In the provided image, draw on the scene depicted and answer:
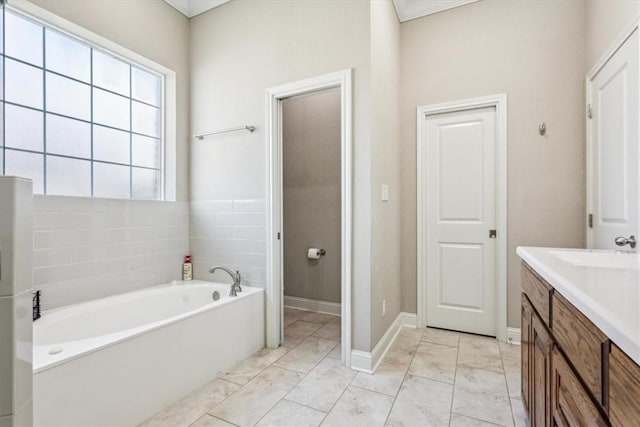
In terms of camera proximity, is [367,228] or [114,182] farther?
[114,182]

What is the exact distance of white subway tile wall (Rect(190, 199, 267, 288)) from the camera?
98.9 inches

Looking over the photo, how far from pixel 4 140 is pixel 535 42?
3.72m

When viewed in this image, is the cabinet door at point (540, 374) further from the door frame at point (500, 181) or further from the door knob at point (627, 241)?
the door frame at point (500, 181)

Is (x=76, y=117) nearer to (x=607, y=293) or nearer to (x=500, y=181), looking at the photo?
(x=607, y=293)

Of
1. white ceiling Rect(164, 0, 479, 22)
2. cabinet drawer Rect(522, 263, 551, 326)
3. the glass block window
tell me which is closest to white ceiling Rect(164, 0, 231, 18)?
white ceiling Rect(164, 0, 479, 22)

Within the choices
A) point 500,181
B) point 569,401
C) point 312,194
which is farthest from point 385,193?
point 569,401

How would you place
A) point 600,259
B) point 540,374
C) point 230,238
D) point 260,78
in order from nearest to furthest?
point 540,374 < point 600,259 < point 260,78 < point 230,238

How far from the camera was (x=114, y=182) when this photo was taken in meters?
2.44

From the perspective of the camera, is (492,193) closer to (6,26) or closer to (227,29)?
(227,29)

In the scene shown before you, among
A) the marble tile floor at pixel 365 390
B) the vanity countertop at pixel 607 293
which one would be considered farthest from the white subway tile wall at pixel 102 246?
the vanity countertop at pixel 607 293

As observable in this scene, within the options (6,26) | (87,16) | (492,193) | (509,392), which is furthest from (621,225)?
(6,26)

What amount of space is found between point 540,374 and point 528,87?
2224 mm

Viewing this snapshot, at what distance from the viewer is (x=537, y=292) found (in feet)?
3.86

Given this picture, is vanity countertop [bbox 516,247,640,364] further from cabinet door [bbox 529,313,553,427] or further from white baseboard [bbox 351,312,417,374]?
white baseboard [bbox 351,312,417,374]
